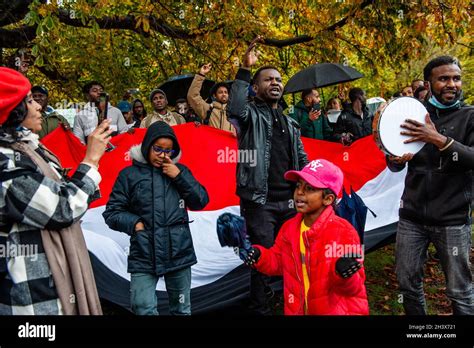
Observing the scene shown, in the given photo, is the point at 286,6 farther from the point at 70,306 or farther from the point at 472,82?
the point at 472,82

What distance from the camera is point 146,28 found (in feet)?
23.8

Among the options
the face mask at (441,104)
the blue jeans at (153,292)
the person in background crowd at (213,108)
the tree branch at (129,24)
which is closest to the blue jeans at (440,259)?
the face mask at (441,104)

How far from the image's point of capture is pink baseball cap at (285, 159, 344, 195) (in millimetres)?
3215

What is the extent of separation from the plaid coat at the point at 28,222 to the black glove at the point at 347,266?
135 cm

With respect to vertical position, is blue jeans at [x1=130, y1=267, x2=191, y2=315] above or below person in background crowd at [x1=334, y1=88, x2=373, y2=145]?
below

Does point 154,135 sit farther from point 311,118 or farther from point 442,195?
point 311,118

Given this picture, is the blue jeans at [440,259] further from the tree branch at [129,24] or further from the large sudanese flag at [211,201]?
the tree branch at [129,24]

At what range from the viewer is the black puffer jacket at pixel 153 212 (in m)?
3.81

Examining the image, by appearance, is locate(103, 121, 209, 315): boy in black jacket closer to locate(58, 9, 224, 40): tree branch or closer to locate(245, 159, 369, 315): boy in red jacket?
locate(245, 159, 369, 315): boy in red jacket

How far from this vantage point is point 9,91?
8.04ft

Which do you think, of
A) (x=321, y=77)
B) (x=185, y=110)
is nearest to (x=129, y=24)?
(x=185, y=110)

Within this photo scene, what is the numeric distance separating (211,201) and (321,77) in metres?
2.77

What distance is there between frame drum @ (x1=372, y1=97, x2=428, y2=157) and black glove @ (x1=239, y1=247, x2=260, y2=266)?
1.28 metres

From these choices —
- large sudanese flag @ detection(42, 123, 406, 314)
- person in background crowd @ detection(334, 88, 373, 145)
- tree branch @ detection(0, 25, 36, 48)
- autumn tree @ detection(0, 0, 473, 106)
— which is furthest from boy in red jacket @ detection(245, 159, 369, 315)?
tree branch @ detection(0, 25, 36, 48)
